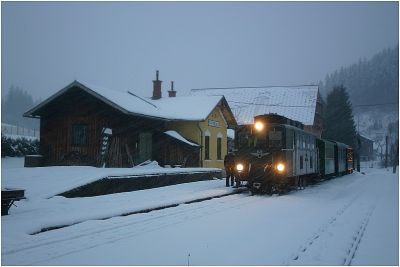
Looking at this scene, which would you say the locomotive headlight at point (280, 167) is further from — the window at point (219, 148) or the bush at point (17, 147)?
the bush at point (17, 147)

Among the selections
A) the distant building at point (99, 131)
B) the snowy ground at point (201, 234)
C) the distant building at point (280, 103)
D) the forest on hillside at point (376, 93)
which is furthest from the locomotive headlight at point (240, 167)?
the forest on hillside at point (376, 93)

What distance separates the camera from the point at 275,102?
49.2 m

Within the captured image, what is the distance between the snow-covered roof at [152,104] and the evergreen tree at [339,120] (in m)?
34.7

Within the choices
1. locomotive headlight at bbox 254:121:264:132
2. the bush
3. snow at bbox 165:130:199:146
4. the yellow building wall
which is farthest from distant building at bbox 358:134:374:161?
locomotive headlight at bbox 254:121:264:132

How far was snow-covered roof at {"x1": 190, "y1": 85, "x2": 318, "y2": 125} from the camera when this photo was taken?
46188 mm

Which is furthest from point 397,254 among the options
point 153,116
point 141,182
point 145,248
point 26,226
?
point 153,116

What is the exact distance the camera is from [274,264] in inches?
257

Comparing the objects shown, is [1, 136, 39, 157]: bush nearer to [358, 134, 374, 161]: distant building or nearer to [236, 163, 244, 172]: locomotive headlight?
[236, 163, 244, 172]: locomotive headlight

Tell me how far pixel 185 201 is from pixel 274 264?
7471 millimetres

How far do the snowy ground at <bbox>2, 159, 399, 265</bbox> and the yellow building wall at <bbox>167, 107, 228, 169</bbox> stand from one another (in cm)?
1481

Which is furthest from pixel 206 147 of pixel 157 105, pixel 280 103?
pixel 280 103

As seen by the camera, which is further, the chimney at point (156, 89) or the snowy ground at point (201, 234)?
the chimney at point (156, 89)

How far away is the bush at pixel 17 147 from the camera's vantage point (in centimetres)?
3170

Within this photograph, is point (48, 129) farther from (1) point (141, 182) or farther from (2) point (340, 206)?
(2) point (340, 206)
